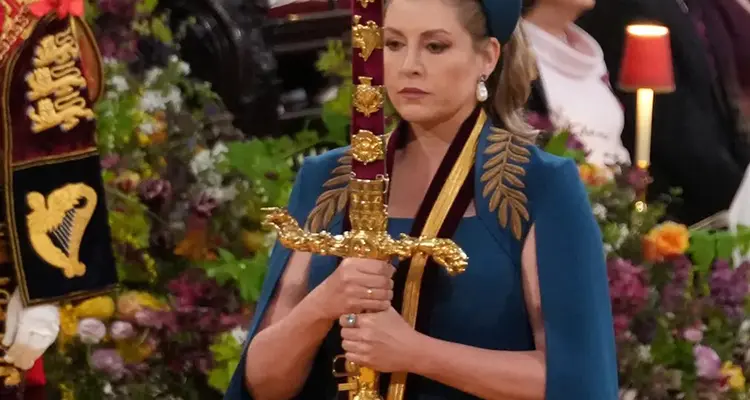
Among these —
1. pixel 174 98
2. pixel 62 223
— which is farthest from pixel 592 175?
pixel 62 223

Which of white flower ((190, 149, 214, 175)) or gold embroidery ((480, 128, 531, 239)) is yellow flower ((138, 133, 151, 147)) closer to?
white flower ((190, 149, 214, 175))

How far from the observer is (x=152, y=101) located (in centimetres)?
242

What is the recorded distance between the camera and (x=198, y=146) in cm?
249

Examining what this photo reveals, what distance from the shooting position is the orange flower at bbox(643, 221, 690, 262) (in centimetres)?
241

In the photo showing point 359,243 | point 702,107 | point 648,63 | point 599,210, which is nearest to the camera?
point 359,243

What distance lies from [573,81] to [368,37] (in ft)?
6.24

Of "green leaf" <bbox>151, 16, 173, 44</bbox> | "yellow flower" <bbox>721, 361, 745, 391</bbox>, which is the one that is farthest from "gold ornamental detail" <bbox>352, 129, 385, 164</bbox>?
"yellow flower" <bbox>721, 361, 745, 391</bbox>

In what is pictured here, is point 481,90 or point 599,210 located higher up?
point 481,90

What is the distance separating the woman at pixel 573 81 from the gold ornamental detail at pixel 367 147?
166 cm

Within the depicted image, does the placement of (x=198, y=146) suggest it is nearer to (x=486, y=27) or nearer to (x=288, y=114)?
(x=288, y=114)

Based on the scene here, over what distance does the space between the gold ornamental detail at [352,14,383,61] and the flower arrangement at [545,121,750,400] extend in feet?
3.98

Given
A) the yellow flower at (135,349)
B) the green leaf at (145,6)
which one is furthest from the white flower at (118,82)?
the yellow flower at (135,349)

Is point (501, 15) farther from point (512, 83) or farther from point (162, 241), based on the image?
point (162, 241)

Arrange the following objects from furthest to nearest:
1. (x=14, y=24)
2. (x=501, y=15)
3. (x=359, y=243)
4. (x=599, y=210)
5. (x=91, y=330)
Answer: (x=599, y=210), (x=91, y=330), (x=14, y=24), (x=501, y=15), (x=359, y=243)
